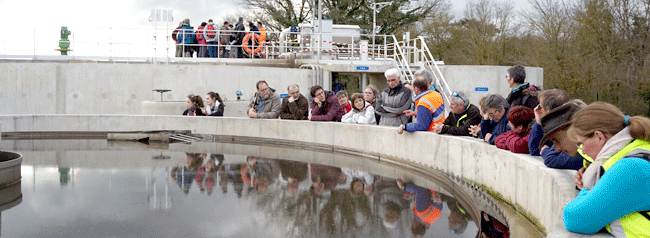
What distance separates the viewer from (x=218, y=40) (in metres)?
23.7

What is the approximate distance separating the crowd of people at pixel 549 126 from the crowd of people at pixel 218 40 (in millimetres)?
9518

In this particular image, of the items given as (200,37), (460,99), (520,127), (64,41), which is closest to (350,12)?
(200,37)

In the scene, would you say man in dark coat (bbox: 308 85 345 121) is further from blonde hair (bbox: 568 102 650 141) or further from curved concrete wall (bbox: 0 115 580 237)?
blonde hair (bbox: 568 102 650 141)

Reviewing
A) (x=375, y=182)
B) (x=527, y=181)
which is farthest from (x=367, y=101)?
(x=527, y=181)

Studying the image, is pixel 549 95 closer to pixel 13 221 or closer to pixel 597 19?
pixel 13 221

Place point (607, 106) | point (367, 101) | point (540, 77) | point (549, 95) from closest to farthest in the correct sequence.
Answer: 1. point (607, 106)
2. point (549, 95)
3. point (367, 101)
4. point (540, 77)

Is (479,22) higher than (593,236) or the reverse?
higher

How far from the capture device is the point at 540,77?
80.6 feet

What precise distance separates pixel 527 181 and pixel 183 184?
510 centimetres

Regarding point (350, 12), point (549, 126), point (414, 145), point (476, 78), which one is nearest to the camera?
point (549, 126)

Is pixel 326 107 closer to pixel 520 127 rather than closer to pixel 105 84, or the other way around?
pixel 520 127

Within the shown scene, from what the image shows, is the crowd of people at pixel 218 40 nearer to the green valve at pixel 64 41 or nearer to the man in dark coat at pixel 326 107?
the green valve at pixel 64 41

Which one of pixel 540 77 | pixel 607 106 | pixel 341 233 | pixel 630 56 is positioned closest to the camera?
pixel 607 106

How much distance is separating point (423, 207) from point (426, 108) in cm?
257
